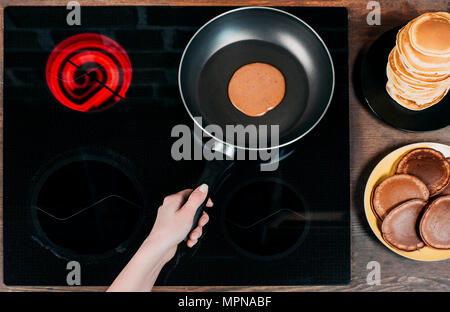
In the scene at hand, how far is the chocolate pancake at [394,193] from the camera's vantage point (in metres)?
0.59

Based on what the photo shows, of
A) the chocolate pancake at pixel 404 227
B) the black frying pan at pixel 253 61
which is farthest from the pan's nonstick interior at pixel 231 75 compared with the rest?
the chocolate pancake at pixel 404 227

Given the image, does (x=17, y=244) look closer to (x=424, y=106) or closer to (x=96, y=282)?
(x=96, y=282)

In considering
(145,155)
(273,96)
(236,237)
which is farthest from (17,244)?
(273,96)

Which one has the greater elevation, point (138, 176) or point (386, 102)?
point (386, 102)

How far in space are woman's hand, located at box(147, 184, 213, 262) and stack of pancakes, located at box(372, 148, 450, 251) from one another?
27cm

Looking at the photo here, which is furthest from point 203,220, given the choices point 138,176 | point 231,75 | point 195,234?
point 231,75

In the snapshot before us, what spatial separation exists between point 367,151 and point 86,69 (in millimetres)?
482

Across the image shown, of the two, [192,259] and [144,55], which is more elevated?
[144,55]

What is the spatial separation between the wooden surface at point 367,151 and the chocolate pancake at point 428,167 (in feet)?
0.12

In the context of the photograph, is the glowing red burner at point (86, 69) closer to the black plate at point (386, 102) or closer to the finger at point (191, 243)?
the finger at point (191, 243)

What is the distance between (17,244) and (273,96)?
18.5 inches

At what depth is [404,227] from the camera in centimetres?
60

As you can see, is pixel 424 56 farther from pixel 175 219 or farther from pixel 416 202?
pixel 175 219

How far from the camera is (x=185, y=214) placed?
23.0 inches
